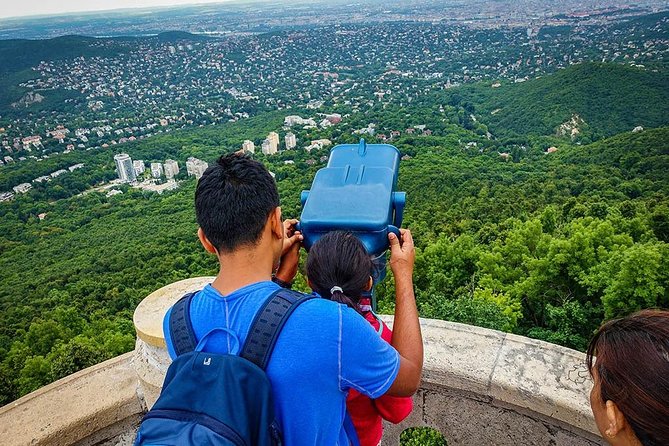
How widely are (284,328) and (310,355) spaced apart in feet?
0.27

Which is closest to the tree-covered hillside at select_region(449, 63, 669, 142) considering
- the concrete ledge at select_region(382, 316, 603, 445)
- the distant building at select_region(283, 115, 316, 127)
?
the distant building at select_region(283, 115, 316, 127)

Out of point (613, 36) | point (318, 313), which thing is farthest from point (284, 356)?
point (613, 36)

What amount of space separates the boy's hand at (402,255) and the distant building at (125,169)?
43.5 meters

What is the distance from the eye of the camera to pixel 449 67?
81.4m

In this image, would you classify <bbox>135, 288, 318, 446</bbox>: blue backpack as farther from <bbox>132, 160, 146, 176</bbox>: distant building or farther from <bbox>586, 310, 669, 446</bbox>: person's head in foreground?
<bbox>132, 160, 146, 176</bbox>: distant building

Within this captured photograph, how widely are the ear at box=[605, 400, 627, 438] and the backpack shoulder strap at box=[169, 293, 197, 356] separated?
92cm

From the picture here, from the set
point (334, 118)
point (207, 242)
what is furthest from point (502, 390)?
point (334, 118)

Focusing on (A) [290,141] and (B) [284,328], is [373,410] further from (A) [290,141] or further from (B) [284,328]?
(A) [290,141]

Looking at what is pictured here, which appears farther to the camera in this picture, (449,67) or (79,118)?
(449,67)

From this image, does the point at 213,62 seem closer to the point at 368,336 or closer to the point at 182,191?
the point at 182,191

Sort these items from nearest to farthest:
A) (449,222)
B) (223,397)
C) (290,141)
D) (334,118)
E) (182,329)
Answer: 1. (223,397)
2. (182,329)
3. (449,222)
4. (290,141)
5. (334,118)

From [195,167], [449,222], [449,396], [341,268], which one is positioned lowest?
[195,167]

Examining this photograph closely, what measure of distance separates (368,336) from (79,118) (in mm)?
74304

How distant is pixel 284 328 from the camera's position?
3.45 ft
